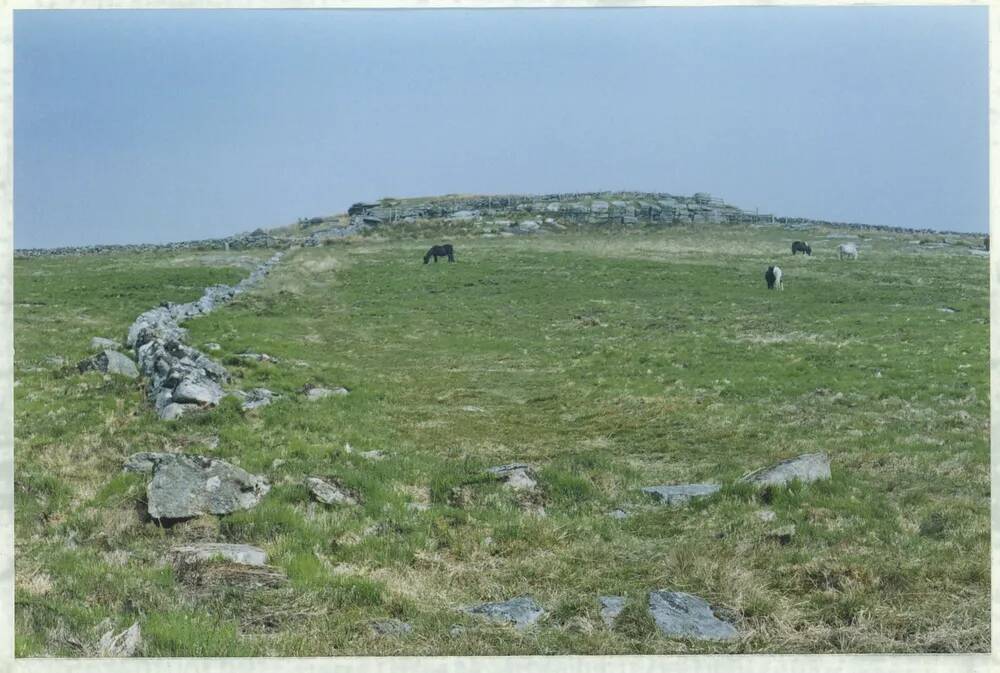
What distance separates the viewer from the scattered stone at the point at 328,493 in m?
12.9

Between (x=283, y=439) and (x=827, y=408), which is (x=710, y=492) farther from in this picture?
(x=283, y=439)

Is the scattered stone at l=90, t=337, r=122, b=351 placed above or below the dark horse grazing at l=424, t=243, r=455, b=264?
below

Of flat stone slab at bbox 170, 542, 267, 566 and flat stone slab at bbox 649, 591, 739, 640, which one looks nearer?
flat stone slab at bbox 649, 591, 739, 640

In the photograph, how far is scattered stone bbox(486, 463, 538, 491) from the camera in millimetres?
13719

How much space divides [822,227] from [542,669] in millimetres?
101641

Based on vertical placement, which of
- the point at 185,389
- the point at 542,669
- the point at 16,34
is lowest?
the point at 542,669

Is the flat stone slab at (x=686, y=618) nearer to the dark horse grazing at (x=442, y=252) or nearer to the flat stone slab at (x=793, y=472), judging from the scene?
the flat stone slab at (x=793, y=472)

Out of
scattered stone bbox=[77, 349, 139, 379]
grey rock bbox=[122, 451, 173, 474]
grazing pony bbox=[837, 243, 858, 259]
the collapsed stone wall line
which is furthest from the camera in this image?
grazing pony bbox=[837, 243, 858, 259]

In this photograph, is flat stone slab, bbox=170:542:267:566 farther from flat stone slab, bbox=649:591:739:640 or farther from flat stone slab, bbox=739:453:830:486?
flat stone slab, bbox=739:453:830:486

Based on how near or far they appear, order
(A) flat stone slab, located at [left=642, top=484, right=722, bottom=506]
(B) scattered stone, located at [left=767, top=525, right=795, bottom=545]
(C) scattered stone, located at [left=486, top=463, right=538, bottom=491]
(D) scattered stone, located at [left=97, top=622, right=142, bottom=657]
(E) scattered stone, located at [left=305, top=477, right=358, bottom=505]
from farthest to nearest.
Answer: (C) scattered stone, located at [left=486, top=463, right=538, bottom=491], (A) flat stone slab, located at [left=642, top=484, right=722, bottom=506], (E) scattered stone, located at [left=305, top=477, right=358, bottom=505], (B) scattered stone, located at [left=767, top=525, right=795, bottom=545], (D) scattered stone, located at [left=97, top=622, right=142, bottom=657]

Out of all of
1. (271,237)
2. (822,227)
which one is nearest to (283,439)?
(271,237)

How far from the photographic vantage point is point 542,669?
354 inches

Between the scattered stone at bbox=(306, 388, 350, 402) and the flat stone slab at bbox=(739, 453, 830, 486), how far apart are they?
11.9 m

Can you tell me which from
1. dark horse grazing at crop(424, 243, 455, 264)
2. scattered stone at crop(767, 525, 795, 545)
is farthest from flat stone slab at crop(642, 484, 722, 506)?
dark horse grazing at crop(424, 243, 455, 264)
